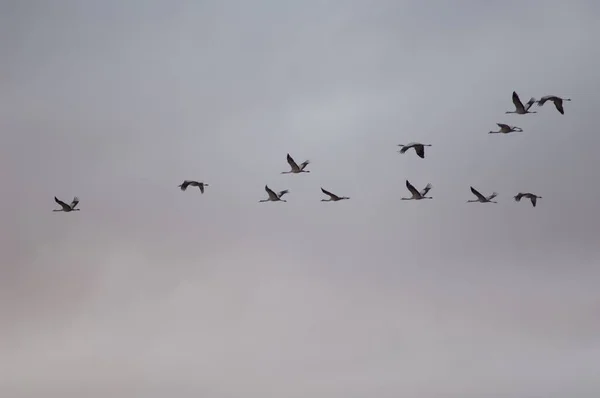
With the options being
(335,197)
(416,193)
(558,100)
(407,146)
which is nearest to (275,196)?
(335,197)

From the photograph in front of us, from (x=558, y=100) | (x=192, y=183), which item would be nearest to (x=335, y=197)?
(x=192, y=183)

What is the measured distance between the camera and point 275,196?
71688 mm

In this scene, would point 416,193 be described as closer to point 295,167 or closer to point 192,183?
point 295,167

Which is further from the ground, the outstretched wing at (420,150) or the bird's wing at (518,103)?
the bird's wing at (518,103)

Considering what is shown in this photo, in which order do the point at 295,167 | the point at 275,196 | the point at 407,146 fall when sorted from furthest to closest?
the point at 275,196 → the point at 295,167 → the point at 407,146

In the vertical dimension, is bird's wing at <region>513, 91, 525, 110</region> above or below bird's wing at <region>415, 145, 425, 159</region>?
above

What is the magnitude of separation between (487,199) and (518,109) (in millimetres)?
8217

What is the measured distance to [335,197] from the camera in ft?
228

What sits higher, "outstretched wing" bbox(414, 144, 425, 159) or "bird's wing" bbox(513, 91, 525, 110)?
"bird's wing" bbox(513, 91, 525, 110)

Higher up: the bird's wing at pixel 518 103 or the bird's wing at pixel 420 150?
the bird's wing at pixel 518 103

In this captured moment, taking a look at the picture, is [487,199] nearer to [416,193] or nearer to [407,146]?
[416,193]

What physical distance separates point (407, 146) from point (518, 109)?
7353mm

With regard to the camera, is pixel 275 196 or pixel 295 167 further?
pixel 275 196

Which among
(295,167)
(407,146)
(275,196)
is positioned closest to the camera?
(407,146)
